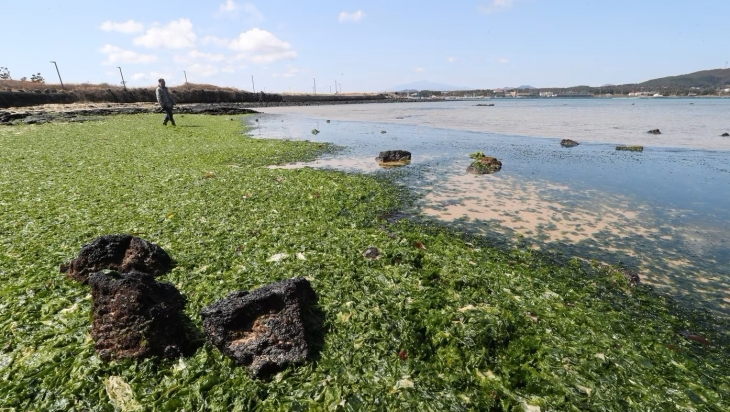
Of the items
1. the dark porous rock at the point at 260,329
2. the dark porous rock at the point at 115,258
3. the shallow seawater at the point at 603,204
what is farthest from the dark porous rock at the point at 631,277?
the dark porous rock at the point at 115,258

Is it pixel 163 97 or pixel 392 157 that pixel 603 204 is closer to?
pixel 392 157

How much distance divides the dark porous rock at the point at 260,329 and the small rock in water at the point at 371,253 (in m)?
2.43

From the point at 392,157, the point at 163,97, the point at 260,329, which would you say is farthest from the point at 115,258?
the point at 163,97

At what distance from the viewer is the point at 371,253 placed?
6.74 m

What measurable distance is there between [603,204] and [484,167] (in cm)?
507

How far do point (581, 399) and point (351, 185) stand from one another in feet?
30.3

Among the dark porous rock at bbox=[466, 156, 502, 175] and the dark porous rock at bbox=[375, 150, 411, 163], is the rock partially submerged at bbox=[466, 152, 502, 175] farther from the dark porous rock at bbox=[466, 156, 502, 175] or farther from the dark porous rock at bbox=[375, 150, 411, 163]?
the dark porous rock at bbox=[375, 150, 411, 163]

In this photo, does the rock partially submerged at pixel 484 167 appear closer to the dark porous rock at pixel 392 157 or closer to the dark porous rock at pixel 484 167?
the dark porous rock at pixel 484 167

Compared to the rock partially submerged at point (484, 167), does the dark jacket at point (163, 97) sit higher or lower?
higher

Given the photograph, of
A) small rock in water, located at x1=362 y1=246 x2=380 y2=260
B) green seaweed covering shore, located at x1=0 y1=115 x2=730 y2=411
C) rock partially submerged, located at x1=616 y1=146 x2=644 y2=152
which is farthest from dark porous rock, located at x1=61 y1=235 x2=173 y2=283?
rock partially submerged, located at x1=616 y1=146 x2=644 y2=152

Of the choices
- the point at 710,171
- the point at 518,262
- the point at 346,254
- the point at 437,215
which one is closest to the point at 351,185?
the point at 437,215

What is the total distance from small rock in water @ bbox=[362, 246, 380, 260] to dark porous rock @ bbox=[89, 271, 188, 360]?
11.2ft

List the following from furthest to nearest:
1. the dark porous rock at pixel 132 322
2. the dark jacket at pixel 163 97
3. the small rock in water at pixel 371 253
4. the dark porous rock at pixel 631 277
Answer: the dark jacket at pixel 163 97, the small rock in water at pixel 371 253, the dark porous rock at pixel 631 277, the dark porous rock at pixel 132 322

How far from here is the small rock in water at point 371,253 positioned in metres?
6.67
